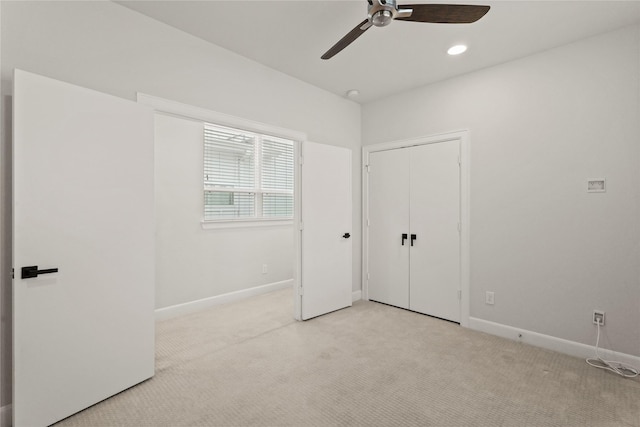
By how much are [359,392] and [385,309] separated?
6.15 feet

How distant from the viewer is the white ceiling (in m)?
2.22

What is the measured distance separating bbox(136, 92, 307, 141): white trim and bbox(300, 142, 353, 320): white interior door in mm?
334

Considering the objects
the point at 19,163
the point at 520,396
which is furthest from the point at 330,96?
the point at 520,396

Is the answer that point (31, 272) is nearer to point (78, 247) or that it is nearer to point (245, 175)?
point (78, 247)

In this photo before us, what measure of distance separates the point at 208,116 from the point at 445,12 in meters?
2.02

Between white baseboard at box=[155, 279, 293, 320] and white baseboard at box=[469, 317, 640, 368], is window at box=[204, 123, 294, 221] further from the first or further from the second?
white baseboard at box=[469, 317, 640, 368]

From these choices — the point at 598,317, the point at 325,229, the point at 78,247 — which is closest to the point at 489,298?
the point at 598,317

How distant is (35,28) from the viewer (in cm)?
189

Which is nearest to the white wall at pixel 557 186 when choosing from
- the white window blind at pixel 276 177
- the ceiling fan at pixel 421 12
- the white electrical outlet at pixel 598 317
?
the white electrical outlet at pixel 598 317

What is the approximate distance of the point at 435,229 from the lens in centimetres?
358

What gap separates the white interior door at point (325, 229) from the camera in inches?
138

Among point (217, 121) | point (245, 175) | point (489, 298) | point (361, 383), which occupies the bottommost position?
point (361, 383)

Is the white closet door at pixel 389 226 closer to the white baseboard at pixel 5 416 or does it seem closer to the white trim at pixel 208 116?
the white trim at pixel 208 116

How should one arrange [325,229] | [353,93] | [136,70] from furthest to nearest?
1. [353,93]
2. [325,229]
3. [136,70]
